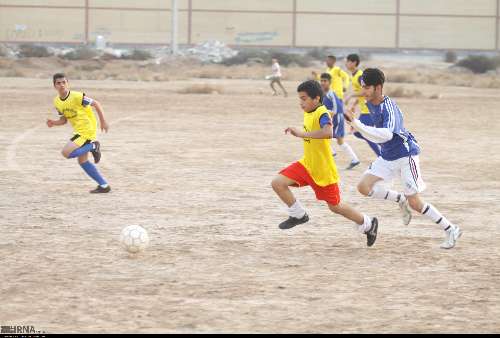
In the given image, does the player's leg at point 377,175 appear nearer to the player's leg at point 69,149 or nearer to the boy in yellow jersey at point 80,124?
the boy in yellow jersey at point 80,124

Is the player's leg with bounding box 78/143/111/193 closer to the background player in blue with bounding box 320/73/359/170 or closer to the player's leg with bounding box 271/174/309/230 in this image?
the player's leg with bounding box 271/174/309/230

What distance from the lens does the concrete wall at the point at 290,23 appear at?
7325cm

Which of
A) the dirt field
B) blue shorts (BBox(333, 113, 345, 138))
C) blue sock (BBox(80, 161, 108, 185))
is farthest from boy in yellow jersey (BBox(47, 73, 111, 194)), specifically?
blue shorts (BBox(333, 113, 345, 138))

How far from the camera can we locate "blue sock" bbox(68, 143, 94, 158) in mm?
13305

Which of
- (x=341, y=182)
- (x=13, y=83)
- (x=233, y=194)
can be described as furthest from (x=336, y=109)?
(x=13, y=83)

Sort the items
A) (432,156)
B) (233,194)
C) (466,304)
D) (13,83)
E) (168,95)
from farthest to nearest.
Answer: (13,83)
(168,95)
(432,156)
(233,194)
(466,304)

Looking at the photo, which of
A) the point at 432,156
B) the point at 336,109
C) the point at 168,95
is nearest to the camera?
the point at 336,109

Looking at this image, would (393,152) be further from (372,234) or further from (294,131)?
(294,131)

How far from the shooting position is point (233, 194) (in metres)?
13.4

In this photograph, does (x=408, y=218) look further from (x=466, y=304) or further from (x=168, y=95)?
(x=168, y=95)

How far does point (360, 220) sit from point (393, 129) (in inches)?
38.9

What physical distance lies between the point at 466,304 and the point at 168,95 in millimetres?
29295

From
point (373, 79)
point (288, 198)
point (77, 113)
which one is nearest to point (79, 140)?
point (77, 113)

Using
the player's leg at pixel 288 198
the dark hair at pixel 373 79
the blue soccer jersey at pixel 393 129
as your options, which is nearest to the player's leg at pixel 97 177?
the player's leg at pixel 288 198
